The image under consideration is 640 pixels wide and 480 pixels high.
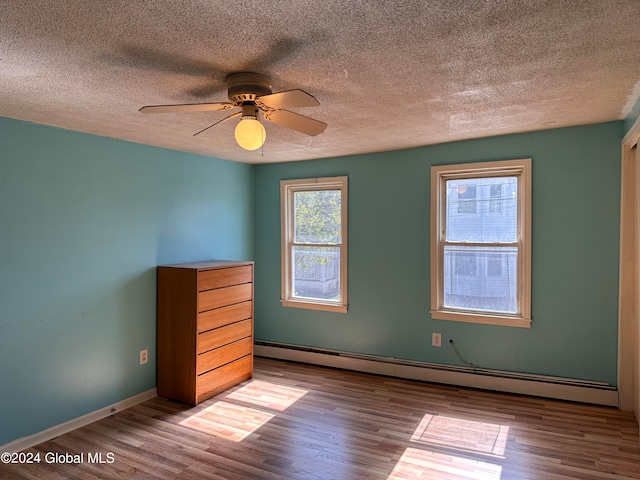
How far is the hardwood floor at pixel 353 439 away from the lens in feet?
8.29

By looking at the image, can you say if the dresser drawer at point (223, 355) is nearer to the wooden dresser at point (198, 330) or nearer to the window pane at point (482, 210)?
the wooden dresser at point (198, 330)

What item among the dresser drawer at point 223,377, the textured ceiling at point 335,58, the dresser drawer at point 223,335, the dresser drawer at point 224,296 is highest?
the textured ceiling at point 335,58

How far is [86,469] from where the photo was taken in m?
2.58

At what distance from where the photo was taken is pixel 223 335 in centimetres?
379

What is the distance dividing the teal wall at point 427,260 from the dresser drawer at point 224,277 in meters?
0.84

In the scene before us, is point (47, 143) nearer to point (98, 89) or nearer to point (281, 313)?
point (98, 89)

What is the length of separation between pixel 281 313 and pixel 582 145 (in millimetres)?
3322

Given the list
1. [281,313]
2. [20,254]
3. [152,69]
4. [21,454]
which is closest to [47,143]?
[20,254]

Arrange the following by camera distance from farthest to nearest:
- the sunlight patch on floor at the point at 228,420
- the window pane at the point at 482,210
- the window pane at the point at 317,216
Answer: the window pane at the point at 317,216
the window pane at the point at 482,210
the sunlight patch on floor at the point at 228,420

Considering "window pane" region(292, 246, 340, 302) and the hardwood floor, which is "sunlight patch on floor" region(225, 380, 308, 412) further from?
"window pane" region(292, 246, 340, 302)

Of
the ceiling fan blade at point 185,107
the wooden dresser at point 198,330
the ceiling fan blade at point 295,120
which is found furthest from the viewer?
the wooden dresser at point 198,330

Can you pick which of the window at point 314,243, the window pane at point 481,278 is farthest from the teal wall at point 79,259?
the window pane at point 481,278

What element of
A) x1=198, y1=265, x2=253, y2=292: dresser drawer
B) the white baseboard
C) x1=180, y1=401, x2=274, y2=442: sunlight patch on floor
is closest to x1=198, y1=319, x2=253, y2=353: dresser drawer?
x1=198, y1=265, x2=253, y2=292: dresser drawer

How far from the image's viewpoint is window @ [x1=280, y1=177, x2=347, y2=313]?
14.7ft
